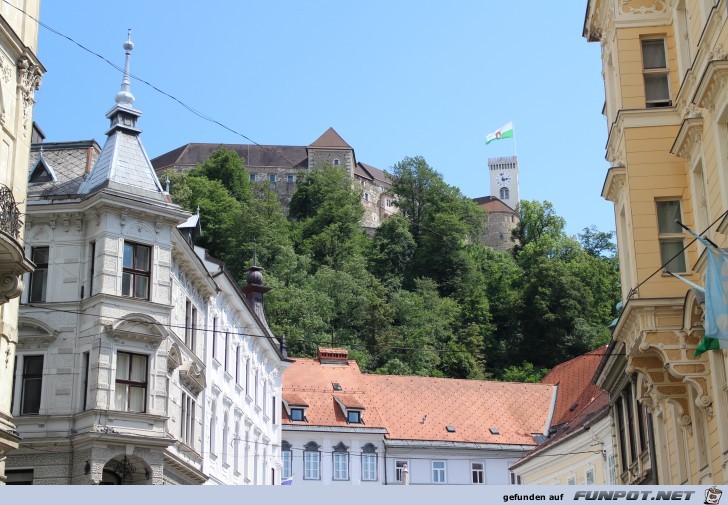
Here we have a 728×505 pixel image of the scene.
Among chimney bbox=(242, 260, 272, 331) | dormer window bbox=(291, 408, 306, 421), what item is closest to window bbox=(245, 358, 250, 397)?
chimney bbox=(242, 260, 272, 331)

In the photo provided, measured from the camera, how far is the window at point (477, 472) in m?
54.3

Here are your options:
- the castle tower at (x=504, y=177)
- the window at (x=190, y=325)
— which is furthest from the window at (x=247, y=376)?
the castle tower at (x=504, y=177)

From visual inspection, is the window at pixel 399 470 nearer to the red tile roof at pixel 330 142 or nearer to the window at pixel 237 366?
the window at pixel 237 366

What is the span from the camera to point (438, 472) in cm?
5400

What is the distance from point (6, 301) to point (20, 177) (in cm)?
245

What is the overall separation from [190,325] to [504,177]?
14267cm

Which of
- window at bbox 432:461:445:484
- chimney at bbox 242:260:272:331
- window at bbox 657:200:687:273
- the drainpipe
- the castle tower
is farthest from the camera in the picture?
the castle tower

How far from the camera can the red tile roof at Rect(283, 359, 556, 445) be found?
5478cm

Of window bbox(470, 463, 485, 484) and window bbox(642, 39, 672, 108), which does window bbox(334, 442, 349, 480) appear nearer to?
window bbox(470, 463, 485, 484)

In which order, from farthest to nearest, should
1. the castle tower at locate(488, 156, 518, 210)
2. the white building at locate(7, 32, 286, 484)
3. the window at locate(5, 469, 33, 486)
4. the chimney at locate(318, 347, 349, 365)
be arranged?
1. the castle tower at locate(488, 156, 518, 210)
2. the chimney at locate(318, 347, 349, 365)
3. the white building at locate(7, 32, 286, 484)
4. the window at locate(5, 469, 33, 486)

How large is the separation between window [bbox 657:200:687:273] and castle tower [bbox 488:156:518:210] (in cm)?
15043

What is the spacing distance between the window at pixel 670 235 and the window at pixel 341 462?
3503 centimetres

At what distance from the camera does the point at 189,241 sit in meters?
30.4

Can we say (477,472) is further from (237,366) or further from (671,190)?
(671,190)
